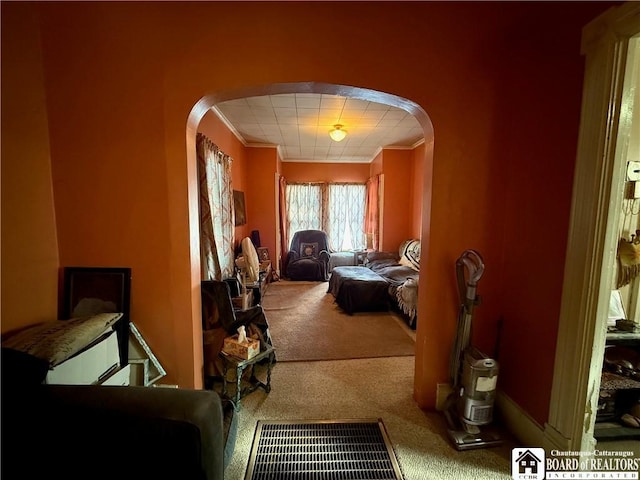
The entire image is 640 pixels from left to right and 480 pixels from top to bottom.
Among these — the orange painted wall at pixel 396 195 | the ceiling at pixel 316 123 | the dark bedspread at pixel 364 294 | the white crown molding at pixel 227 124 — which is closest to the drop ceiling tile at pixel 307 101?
the ceiling at pixel 316 123

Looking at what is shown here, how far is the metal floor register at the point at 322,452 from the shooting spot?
1443 mm

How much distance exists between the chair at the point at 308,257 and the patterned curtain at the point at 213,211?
2.38 meters

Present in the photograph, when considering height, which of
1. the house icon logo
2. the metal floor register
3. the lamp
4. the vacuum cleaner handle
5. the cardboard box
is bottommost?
the metal floor register

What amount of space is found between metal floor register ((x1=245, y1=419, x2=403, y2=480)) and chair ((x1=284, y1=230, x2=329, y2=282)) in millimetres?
3840

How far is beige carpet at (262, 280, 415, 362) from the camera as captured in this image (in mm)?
2732

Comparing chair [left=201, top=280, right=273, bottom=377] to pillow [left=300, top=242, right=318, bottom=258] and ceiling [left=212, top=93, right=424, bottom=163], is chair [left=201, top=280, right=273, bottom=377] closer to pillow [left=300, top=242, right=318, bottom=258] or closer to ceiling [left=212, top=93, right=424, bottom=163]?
ceiling [left=212, top=93, right=424, bottom=163]

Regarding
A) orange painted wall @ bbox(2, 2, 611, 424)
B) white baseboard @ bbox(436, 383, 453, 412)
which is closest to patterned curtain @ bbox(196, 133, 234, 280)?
orange painted wall @ bbox(2, 2, 611, 424)

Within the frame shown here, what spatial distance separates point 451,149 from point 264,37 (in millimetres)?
1284

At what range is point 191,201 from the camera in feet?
5.60

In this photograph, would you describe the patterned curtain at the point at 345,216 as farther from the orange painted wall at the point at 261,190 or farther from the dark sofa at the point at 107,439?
the dark sofa at the point at 107,439

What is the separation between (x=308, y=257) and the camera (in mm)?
5785

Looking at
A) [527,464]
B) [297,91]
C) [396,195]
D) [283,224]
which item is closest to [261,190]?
[283,224]

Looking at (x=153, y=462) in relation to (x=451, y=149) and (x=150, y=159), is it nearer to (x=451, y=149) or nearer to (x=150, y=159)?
(x=150, y=159)

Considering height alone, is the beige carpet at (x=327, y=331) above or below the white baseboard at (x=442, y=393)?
below
